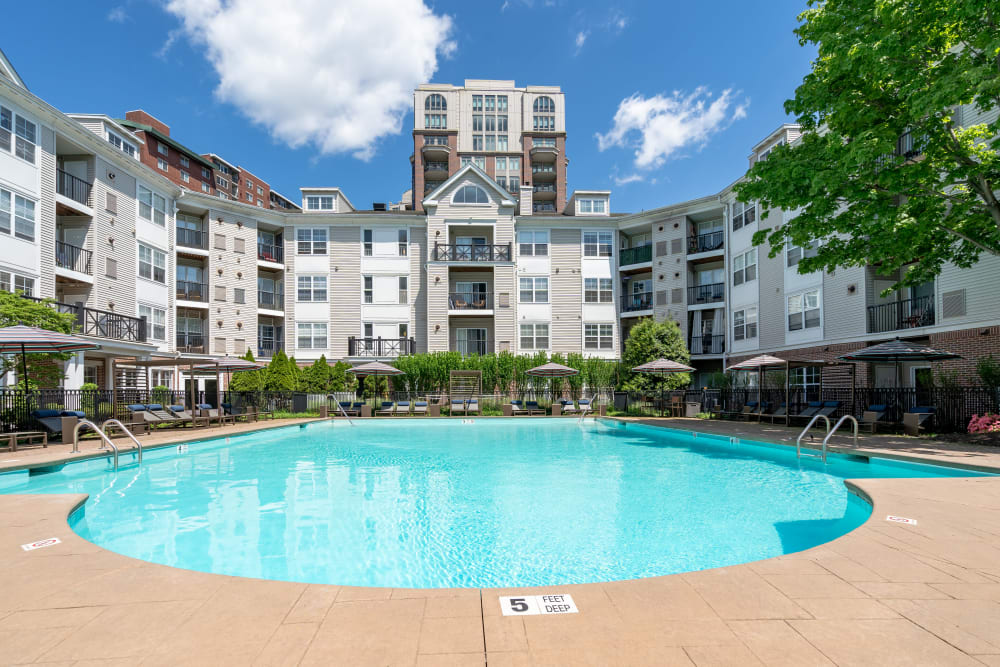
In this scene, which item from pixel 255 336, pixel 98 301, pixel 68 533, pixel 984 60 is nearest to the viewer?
pixel 68 533

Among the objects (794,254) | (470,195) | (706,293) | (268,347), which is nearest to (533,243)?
(470,195)

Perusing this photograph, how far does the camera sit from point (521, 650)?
8.53ft

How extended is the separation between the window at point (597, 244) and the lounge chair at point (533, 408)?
11327mm

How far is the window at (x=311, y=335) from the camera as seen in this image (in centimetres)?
3052

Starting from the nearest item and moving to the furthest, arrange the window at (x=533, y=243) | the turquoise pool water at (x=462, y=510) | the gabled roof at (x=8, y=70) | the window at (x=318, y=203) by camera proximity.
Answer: the turquoise pool water at (x=462, y=510)
the gabled roof at (x=8, y=70)
the window at (x=533, y=243)
the window at (x=318, y=203)

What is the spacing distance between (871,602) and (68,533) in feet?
21.8

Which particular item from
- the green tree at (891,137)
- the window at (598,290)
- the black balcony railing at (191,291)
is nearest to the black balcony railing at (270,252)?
the black balcony railing at (191,291)

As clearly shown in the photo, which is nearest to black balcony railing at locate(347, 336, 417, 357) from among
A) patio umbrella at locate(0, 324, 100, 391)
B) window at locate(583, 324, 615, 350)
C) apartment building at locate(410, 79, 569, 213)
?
window at locate(583, 324, 615, 350)

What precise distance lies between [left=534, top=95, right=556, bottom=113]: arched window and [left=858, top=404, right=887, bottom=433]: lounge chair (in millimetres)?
46807

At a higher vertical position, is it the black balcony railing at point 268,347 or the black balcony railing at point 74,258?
the black balcony railing at point 74,258

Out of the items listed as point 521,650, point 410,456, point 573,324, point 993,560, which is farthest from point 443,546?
point 573,324

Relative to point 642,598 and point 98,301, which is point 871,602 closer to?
point 642,598

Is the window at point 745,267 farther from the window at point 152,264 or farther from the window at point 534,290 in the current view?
the window at point 152,264

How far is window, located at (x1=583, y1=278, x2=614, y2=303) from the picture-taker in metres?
31.4
